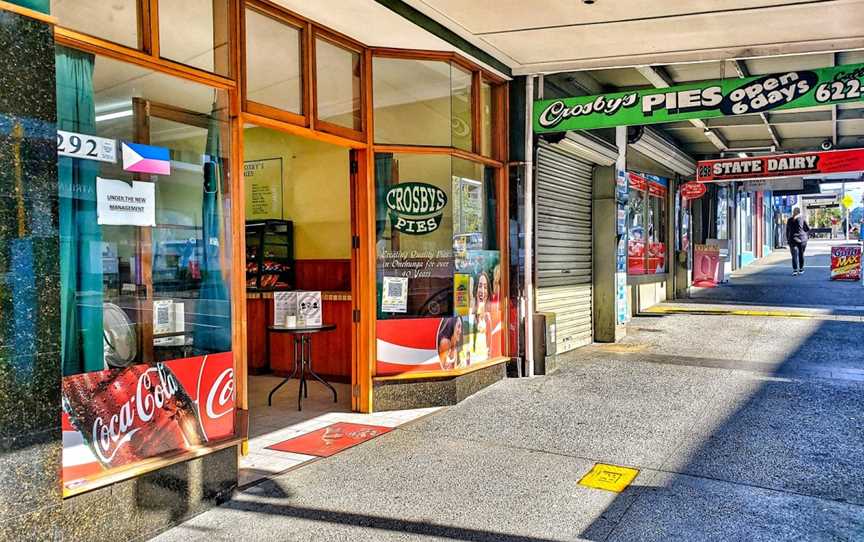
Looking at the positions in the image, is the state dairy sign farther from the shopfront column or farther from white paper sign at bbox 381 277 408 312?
white paper sign at bbox 381 277 408 312

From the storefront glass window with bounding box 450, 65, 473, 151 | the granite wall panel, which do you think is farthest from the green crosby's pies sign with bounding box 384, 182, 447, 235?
the granite wall panel

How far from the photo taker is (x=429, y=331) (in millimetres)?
6797

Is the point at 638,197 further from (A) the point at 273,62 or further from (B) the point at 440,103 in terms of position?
(A) the point at 273,62

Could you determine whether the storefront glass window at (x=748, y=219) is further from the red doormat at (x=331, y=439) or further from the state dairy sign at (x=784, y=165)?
the red doormat at (x=331, y=439)

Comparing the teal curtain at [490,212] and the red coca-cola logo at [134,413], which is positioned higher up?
the teal curtain at [490,212]

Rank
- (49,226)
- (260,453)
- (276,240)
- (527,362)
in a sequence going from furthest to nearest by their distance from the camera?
(276,240) → (527,362) → (260,453) → (49,226)

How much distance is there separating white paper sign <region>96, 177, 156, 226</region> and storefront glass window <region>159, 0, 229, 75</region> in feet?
2.80

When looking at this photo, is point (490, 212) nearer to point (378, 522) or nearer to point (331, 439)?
point (331, 439)

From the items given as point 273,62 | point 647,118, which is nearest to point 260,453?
point 273,62

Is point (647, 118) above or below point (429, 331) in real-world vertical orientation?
above

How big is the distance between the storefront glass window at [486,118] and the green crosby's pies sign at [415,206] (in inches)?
37.7

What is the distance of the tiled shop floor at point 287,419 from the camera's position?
5.00 m

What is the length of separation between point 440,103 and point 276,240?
286 cm

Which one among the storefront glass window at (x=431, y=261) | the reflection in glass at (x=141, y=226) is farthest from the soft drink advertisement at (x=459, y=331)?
the reflection in glass at (x=141, y=226)
